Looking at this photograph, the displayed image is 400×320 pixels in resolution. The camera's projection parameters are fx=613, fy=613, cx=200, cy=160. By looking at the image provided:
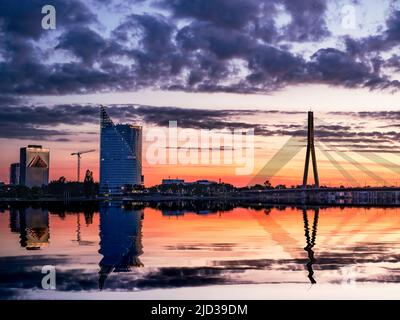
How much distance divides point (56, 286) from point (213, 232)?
2816 centimetres

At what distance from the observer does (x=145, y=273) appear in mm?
26156

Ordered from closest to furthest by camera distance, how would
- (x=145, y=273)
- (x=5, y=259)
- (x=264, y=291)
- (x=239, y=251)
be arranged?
(x=264, y=291) < (x=145, y=273) < (x=5, y=259) < (x=239, y=251)

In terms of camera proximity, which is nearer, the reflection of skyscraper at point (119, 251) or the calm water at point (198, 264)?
the calm water at point (198, 264)

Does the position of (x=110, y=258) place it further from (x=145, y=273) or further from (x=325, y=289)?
(x=325, y=289)

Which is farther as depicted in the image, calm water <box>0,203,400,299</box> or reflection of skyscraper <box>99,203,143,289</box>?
reflection of skyscraper <box>99,203,143,289</box>

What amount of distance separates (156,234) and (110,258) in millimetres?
16669

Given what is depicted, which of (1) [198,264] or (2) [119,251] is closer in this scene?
(1) [198,264]

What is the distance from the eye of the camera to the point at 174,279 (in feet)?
80.6
